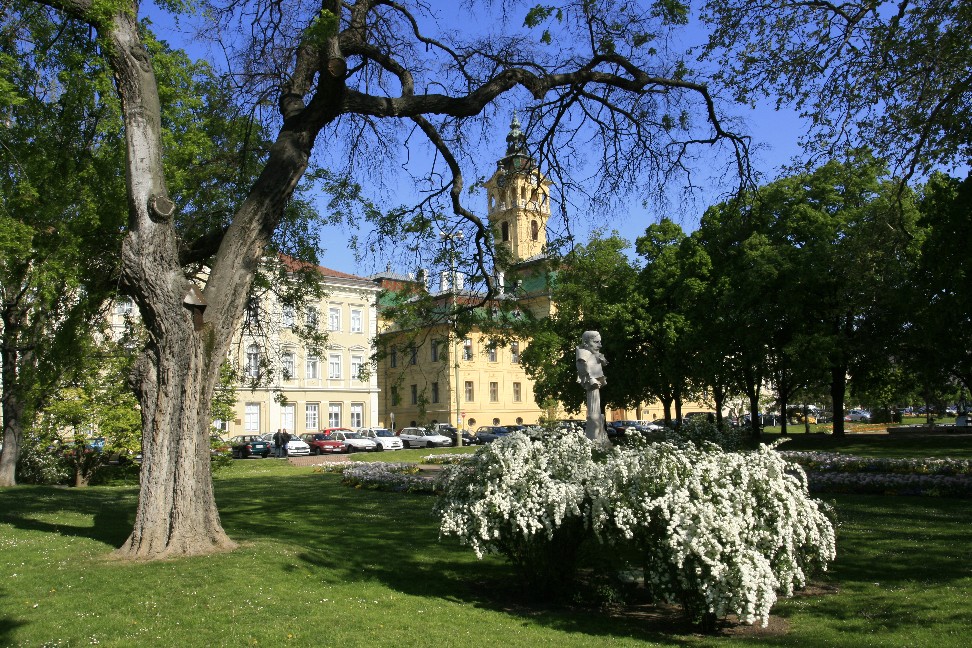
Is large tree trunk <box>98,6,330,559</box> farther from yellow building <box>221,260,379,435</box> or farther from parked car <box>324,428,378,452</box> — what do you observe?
yellow building <box>221,260,379,435</box>

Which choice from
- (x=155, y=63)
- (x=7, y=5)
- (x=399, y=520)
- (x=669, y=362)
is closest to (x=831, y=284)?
(x=669, y=362)

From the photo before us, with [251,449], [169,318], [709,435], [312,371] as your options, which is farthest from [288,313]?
[312,371]

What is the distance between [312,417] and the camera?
5634 centimetres

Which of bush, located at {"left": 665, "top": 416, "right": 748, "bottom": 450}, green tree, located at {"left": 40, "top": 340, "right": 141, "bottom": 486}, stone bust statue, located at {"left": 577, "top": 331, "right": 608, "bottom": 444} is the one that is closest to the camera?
stone bust statue, located at {"left": 577, "top": 331, "right": 608, "bottom": 444}

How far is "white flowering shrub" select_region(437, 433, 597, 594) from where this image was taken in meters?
7.75

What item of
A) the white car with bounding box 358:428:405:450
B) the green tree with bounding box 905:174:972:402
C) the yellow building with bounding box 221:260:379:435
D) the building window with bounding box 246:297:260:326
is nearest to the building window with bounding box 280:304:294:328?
the building window with bounding box 246:297:260:326

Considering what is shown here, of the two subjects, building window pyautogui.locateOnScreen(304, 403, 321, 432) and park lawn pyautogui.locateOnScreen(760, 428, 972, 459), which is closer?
park lawn pyautogui.locateOnScreen(760, 428, 972, 459)

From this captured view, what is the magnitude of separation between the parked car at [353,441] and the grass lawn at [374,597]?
112ft

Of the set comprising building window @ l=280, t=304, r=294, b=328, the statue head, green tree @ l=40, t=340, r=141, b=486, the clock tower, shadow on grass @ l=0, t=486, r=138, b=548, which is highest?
the clock tower

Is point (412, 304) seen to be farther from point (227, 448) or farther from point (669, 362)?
point (669, 362)

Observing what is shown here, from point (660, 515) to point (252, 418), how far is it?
160ft

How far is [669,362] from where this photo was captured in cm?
3494

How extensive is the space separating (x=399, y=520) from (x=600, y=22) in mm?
9225

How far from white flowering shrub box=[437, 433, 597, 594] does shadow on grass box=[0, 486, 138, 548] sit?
A: 17.3ft
